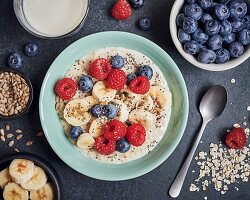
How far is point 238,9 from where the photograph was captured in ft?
4.95

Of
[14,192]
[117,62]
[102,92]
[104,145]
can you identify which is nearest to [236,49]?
[117,62]

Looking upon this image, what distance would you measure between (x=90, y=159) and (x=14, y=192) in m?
0.43

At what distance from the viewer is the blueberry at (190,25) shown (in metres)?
1.47

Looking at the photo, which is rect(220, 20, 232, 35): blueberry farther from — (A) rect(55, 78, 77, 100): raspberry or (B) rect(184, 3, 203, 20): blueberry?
(A) rect(55, 78, 77, 100): raspberry

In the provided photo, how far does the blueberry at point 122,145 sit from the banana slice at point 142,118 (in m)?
0.12

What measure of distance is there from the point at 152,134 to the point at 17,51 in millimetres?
878

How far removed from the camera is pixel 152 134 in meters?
1.65

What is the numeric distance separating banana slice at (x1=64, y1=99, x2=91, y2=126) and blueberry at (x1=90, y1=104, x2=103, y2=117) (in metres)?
0.05

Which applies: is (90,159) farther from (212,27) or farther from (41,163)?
(212,27)

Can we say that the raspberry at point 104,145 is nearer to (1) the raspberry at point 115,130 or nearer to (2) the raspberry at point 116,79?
(1) the raspberry at point 115,130

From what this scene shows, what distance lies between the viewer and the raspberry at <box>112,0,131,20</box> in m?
1.61

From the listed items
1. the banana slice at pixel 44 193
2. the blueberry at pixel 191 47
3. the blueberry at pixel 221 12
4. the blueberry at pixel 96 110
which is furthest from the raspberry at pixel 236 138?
the banana slice at pixel 44 193

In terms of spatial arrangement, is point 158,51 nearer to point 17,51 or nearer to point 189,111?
point 189,111

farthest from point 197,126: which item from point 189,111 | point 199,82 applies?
point 199,82
